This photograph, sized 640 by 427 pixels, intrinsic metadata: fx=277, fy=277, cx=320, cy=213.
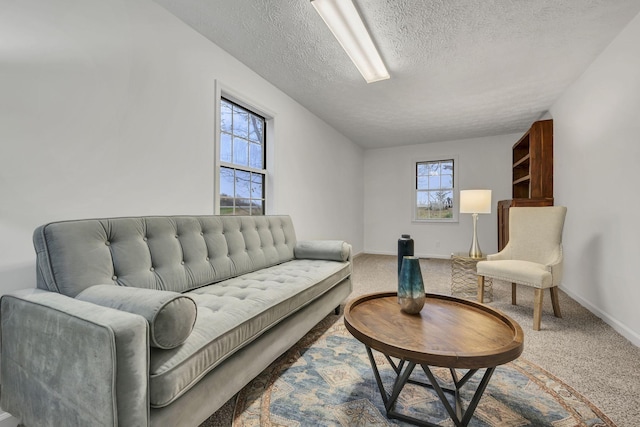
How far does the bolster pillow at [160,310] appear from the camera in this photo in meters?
0.93

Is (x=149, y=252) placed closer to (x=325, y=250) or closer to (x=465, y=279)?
(x=325, y=250)

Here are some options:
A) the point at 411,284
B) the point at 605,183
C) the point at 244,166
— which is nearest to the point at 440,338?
the point at 411,284

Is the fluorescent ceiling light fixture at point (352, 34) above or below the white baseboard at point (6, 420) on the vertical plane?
above

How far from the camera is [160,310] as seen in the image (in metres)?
0.94

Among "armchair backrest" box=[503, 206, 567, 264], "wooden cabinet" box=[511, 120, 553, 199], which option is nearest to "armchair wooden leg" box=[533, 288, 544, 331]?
"armchair backrest" box=[503, 206, 567, 264]

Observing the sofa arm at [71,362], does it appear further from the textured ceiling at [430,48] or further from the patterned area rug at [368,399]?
the textured ceiling at [430,48]

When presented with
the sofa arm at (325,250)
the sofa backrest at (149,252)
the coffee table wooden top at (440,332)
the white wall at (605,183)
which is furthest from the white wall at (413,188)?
the coffee table wooden top at (440,332)

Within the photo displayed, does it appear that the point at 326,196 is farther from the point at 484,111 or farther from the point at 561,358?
the point at 561,358

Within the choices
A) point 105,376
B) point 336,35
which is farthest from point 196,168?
point 105,376

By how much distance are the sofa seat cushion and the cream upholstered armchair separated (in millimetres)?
1549

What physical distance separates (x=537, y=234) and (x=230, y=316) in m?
2.98

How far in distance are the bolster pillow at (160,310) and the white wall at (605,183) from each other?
2.98 m

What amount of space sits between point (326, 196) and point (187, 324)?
370 centimetres

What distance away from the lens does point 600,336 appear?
2.12 metres
